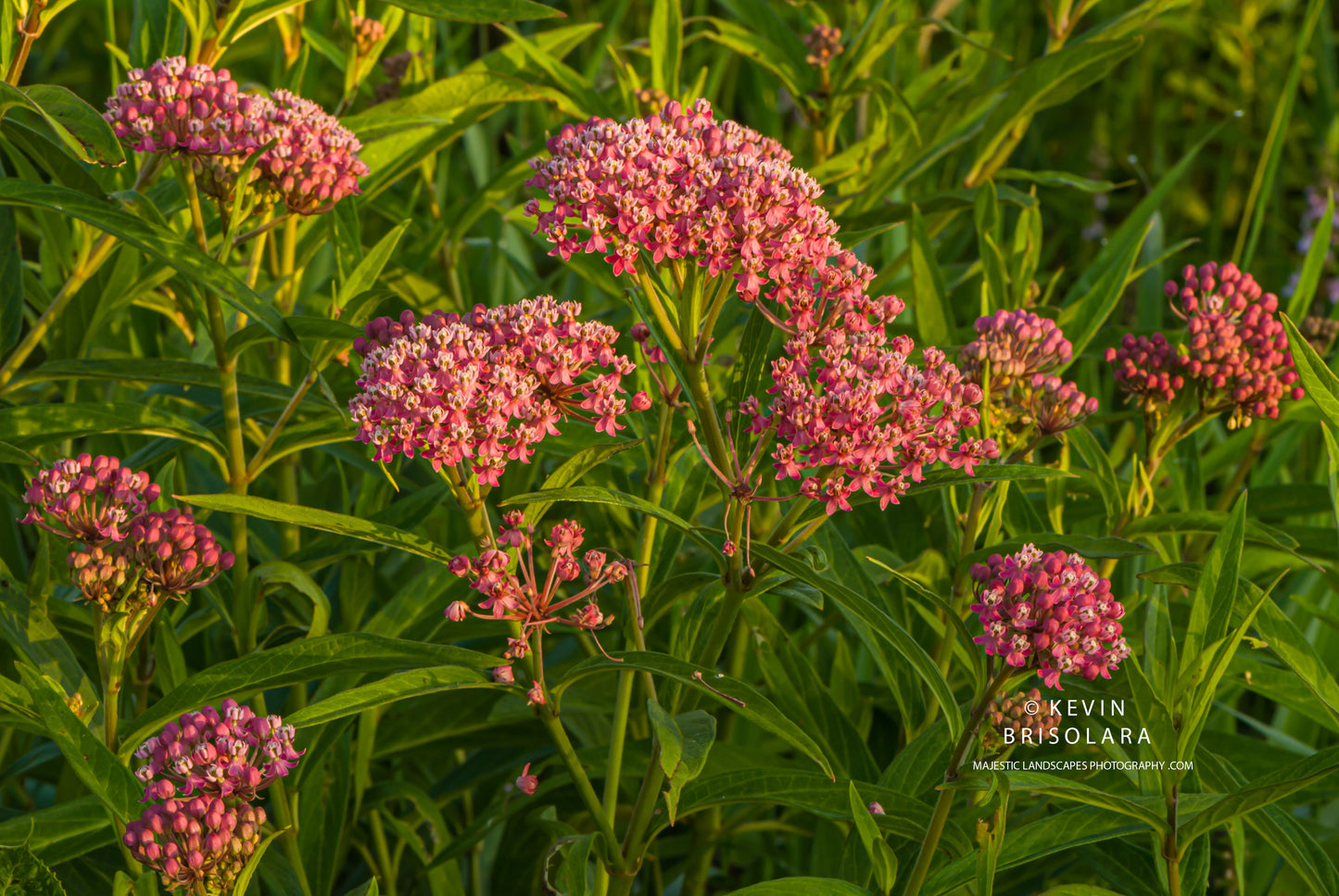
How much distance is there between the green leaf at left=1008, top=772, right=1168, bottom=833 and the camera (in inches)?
54.2

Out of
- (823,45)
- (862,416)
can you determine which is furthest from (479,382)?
(823,45)

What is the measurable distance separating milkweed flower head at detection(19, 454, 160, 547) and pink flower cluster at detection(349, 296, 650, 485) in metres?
0.35

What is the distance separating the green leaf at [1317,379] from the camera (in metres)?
1.49

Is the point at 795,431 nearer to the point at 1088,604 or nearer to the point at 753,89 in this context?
the point at 1088,604

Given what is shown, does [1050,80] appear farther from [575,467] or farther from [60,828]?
[60,828]

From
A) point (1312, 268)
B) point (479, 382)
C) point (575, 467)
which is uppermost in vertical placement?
point (1312, 268)

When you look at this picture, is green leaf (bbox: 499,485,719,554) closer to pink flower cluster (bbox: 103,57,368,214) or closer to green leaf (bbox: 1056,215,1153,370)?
pink flower cluster (bbox: 103,57,368,214)

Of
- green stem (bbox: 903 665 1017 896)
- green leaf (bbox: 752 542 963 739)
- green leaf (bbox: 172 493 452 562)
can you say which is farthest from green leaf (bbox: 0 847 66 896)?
green stem (bbox: 903 665 1017 896)

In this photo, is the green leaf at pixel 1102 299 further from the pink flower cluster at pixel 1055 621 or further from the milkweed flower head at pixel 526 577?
the milkweed flower head at pixel 526 577

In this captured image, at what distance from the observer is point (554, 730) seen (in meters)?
1.55

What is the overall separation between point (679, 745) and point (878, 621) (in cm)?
26

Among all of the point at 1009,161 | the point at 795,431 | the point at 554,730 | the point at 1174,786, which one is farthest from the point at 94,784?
the point at 1009,161

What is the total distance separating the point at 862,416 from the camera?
1460 mm

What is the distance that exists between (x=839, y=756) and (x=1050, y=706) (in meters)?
0.56
